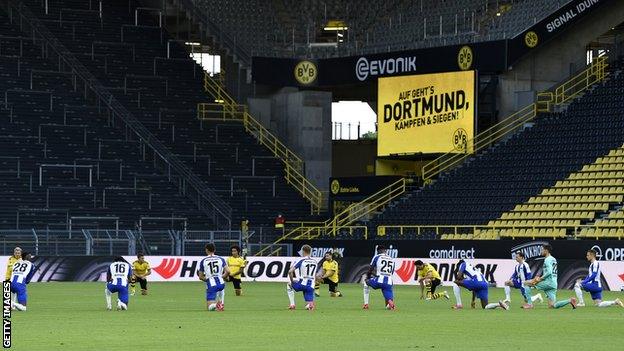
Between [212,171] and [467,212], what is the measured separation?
14611 mm

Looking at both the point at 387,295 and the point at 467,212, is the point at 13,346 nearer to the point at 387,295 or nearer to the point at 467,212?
the point at 387,295

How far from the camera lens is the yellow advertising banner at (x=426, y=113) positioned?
65812mm

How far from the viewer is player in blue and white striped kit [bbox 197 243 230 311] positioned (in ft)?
118

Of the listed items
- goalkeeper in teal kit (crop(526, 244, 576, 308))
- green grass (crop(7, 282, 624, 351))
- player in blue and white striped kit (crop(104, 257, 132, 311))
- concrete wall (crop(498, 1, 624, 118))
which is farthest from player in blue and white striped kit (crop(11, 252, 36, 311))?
concrete wall (crop(498, 1, 624, 118))

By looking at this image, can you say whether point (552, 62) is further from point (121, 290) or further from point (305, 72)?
point (121, 290)

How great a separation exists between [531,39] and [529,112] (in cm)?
343

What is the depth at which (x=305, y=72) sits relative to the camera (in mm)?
72438

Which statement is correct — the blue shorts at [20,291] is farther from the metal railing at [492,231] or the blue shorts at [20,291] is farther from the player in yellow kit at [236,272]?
the metal railing at [492,231]

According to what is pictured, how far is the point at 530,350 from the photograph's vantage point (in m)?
23.5

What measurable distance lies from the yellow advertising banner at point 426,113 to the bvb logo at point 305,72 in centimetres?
408

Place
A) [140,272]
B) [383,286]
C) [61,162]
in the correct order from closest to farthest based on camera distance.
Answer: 1. [383,286]
2. [140,272]
3. [61,162]

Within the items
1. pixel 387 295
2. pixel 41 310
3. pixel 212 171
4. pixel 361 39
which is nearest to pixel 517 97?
pixel 361 39

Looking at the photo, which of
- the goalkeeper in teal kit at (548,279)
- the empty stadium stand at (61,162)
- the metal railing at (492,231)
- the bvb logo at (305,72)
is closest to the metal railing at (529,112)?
the metal railing at (492,231)

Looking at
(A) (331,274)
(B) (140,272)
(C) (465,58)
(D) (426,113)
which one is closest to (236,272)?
(B) (140,272)
